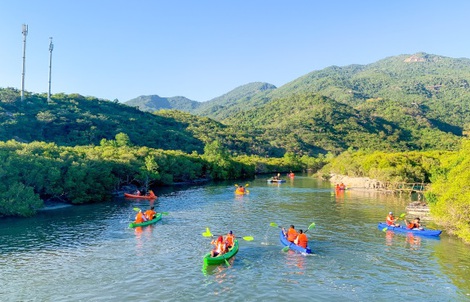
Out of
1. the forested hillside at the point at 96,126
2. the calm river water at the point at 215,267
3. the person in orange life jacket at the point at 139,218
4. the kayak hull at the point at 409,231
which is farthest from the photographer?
the forested hillside at the point at 96,126

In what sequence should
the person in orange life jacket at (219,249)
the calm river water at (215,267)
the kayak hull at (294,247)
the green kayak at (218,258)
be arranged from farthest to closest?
the kayak hull at (294,247) → the person in orange life jacket at (219,249) → the green kayak at (218,258) → the calm river water at (215,267)

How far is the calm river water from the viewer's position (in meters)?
21.9

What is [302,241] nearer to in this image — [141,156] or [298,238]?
[298,238]

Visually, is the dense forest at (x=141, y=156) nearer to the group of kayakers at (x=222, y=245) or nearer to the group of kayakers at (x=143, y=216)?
the group of kayakers at (x=143, y=216)

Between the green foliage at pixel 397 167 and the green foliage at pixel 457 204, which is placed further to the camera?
the green foliage at pixel 397 167

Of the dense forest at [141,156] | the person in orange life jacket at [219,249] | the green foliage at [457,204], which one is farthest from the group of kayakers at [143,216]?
the green foliage at [457,204]

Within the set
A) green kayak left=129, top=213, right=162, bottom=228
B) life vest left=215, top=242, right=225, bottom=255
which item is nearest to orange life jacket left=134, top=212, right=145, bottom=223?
green kayak left=129, top=213, right=162, bottom=228

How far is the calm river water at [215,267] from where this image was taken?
21.9 m

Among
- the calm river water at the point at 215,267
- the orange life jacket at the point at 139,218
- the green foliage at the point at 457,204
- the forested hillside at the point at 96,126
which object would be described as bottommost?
the calm river water at the point at 215,267

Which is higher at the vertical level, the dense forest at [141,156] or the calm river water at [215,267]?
the dense forest at [141,156]

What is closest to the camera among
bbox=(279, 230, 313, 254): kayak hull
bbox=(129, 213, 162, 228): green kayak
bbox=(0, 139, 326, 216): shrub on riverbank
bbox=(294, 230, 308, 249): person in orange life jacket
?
bbox=(279, 230, 313, 254): kayak hull

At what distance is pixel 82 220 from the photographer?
41.7 m

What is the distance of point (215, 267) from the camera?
26.2 metres

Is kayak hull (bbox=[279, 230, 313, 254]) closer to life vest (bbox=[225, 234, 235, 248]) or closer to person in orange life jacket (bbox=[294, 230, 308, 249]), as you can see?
person in orange life jacket (bbox=[294, 230, 308, 249])
